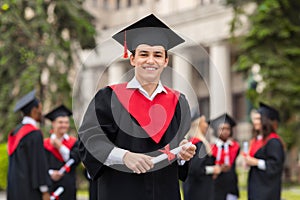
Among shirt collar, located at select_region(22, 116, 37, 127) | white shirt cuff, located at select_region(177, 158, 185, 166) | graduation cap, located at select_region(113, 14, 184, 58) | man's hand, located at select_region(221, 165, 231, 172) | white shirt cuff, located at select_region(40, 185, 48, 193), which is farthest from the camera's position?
man's hand, located at select_region(221, 165, 231, 172)

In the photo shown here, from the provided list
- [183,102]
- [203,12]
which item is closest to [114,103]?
[183,102]

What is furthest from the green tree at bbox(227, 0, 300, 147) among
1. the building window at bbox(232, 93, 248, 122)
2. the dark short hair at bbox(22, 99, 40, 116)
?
the building window at bbox(232, 93, 248, 122)

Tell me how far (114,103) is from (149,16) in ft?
1.85

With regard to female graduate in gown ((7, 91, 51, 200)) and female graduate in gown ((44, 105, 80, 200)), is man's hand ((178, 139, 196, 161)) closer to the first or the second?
female graduate in gown ((7, 91, 51, 200))

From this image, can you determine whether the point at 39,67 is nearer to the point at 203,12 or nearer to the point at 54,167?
the point at 54,167

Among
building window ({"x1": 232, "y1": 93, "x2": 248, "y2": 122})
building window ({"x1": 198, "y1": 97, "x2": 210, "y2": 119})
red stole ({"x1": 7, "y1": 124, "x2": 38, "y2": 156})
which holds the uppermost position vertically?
building window ({"x1": 198, "y1": 97, "x2": 210, "y2": 119})

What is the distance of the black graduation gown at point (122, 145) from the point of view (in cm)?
351

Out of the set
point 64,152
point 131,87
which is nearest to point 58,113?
point 64,152

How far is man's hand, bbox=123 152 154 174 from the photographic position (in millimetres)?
3309

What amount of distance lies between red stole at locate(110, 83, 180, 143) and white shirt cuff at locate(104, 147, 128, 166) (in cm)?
19

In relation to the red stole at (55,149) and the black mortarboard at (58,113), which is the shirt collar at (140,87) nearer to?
the red stole at (55,149)

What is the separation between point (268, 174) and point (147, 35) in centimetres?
527

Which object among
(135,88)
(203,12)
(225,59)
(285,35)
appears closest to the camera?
(135,88)

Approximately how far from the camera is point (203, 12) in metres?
33.3
